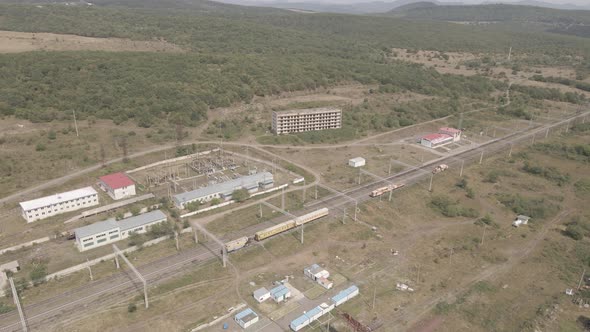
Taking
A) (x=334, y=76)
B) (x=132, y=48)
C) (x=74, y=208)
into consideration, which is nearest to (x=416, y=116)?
(x=334, y=76)

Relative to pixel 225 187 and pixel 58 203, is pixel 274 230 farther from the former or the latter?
pixel 58 203

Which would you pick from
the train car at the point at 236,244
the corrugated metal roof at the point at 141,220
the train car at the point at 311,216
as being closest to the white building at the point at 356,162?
the train car at the point at 311,216

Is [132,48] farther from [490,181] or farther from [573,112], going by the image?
[573,112]

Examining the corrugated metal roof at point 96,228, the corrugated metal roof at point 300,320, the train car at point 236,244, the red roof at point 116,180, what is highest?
the red roof at point 116,180

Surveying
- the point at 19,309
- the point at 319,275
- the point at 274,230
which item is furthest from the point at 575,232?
the point at 19,309

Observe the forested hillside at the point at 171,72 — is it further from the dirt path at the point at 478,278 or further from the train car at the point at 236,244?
the dirt path at the point at 478,278
